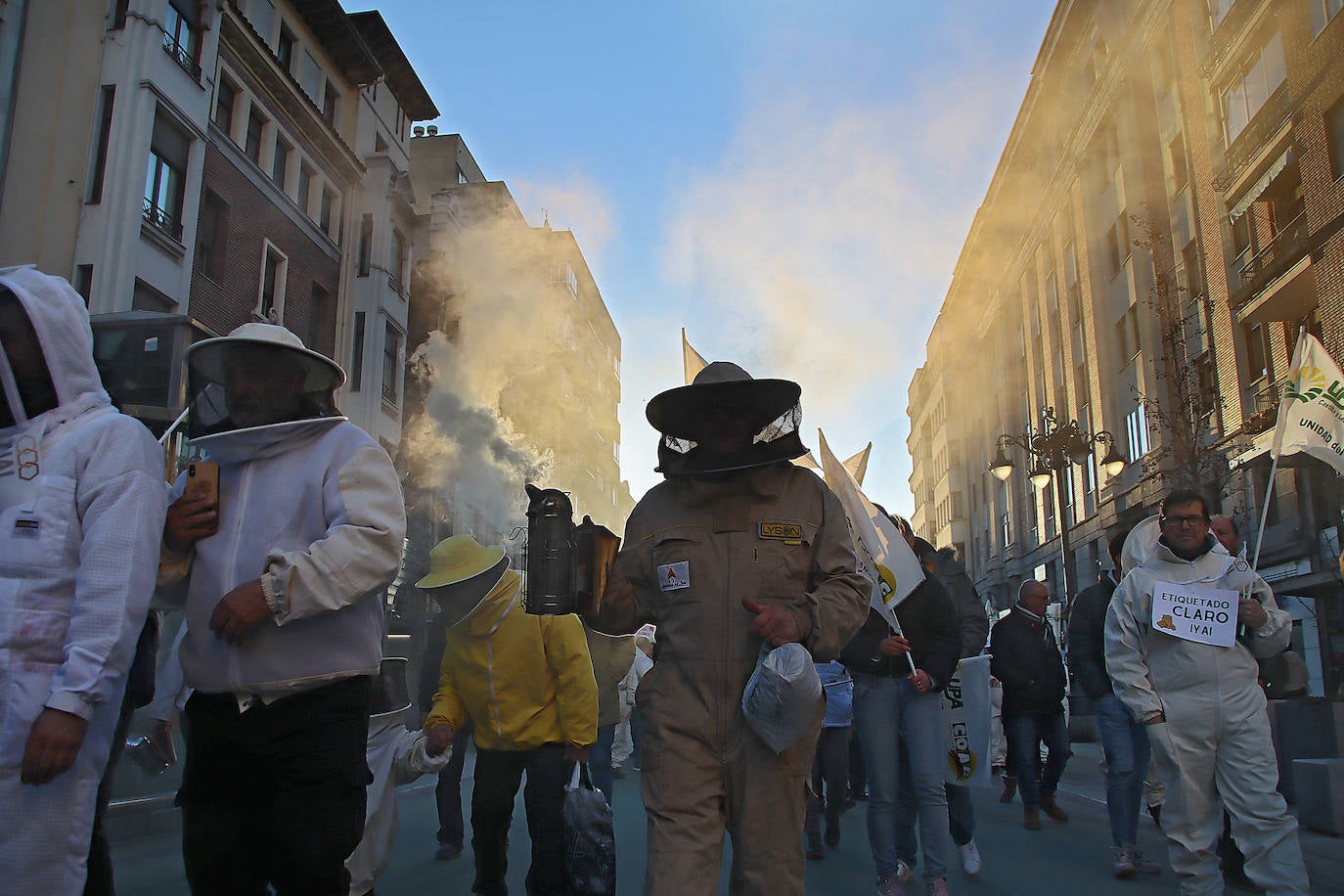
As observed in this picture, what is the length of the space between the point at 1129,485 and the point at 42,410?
86.8ft

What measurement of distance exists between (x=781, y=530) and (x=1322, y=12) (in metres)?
18.6

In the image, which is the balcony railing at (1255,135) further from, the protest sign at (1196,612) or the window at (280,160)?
the window at (280,160)

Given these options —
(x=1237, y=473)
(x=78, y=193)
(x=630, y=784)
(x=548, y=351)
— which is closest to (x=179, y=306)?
(x=78, y=193)

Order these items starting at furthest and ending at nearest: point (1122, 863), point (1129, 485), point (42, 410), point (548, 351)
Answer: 1. point (548, 351)
2. point (1129, 485)
3. point (1122, 863)
4. point (42, 410)

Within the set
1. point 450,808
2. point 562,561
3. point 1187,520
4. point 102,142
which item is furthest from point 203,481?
point 102,142

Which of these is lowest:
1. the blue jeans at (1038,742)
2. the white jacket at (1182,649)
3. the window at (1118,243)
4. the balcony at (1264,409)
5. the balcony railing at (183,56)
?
the blue jeans at (1038,742)

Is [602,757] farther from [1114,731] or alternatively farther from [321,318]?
[321,318]

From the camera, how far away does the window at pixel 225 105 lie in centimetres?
1944

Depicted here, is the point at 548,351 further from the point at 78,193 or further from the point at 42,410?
the point at 42,410

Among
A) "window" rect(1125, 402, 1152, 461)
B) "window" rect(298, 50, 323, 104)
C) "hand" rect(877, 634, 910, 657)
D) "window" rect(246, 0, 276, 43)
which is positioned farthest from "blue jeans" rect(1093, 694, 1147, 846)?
"window" rect(298, 50, 323, 104)

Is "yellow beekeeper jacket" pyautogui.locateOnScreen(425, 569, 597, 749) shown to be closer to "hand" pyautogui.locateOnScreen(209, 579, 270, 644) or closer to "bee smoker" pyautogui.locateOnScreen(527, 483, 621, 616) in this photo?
"bee smoker" pyautogui.locateOnScreen(527, 483, 621, 616)

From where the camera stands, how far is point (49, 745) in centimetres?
226

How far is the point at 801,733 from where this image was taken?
2.84m

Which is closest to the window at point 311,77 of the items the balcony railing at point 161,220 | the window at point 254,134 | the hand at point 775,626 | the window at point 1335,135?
the window at point 254,134
